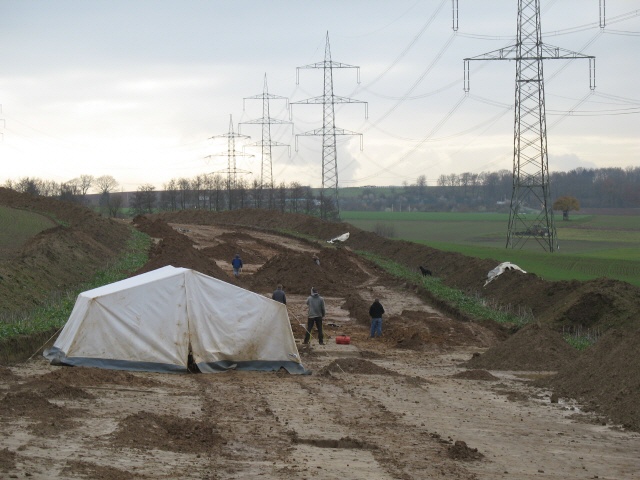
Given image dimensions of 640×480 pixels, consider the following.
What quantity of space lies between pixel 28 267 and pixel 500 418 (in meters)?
22.0

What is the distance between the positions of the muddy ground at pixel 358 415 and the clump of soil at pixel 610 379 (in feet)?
0.12

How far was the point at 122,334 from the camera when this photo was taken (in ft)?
61.2

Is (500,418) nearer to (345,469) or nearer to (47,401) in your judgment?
(345,469)

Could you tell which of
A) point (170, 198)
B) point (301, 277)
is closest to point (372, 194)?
point (170, 198)

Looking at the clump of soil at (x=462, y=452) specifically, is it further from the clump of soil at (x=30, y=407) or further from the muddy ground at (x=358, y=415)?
the clump of soil at (x=30, y=407)

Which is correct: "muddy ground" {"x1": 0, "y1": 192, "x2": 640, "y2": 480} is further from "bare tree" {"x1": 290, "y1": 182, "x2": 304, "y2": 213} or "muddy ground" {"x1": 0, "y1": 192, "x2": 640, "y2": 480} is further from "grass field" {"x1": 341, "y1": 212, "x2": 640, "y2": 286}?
"bare tree" {"x1": 290, "y1": 182, "x2": 304, "y2": 213}

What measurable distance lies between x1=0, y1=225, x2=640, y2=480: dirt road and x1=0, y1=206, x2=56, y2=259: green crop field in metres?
27.2

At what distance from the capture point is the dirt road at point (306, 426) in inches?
420

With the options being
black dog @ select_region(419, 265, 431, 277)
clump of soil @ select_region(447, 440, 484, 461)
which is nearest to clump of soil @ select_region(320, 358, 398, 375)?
clump of soil @ select_region(447, 440, 484, 461)

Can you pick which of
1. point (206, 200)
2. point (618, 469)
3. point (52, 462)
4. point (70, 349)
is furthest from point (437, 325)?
point (206, 200)

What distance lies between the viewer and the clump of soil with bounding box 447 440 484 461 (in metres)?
11.8

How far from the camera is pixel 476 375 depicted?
771 inches

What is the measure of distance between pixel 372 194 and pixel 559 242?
10627 centimetres

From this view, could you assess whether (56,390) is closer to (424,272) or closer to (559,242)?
(424,272)
